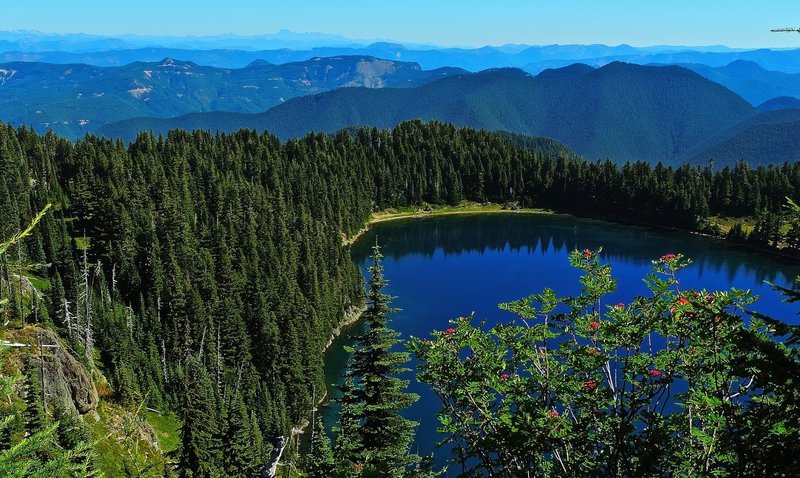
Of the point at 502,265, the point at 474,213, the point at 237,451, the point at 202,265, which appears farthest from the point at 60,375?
the point at 474,213

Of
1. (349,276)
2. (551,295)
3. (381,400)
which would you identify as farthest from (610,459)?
(349,276)

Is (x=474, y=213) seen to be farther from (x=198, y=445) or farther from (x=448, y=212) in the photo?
(x=198, y=445)

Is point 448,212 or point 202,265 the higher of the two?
point 202,265

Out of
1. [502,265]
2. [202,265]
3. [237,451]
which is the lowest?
[502,265]

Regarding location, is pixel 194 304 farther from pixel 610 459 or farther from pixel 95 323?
pixel 610 459

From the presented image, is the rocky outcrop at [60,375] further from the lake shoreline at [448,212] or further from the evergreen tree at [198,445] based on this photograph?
the lake shoreline at [448,212]

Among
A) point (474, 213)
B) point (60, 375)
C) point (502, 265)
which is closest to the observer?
point (60, 375)
